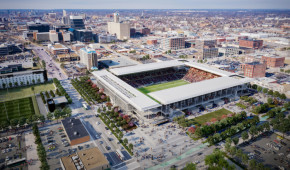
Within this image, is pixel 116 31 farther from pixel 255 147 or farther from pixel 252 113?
pixel 255 147

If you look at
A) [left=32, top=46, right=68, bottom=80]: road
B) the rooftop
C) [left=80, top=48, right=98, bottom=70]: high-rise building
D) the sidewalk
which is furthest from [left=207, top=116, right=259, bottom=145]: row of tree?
[left=80, top=48, right=98, bottom=70]: high-rise building

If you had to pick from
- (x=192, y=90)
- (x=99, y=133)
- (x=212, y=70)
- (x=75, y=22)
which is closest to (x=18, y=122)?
(x=99, y=133)

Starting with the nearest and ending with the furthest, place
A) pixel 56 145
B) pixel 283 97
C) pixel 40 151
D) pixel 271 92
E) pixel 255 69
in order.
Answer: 1. pixel 40 151
2. pixel 56 145
3. pixel 283 97
4. pixel 271 92
5. pixel 255 69

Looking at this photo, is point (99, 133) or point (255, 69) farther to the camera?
point (255, 69)

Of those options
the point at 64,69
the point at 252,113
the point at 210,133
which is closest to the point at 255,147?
the point at 210,133

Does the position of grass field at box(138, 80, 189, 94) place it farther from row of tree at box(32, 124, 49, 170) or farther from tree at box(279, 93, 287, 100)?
row of tree at box(32, 124, 49, 170)

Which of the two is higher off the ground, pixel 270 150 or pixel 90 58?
pixel 90 58

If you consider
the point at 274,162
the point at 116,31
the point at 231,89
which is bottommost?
the point at 274,162

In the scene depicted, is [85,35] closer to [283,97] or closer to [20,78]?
[20,78]
